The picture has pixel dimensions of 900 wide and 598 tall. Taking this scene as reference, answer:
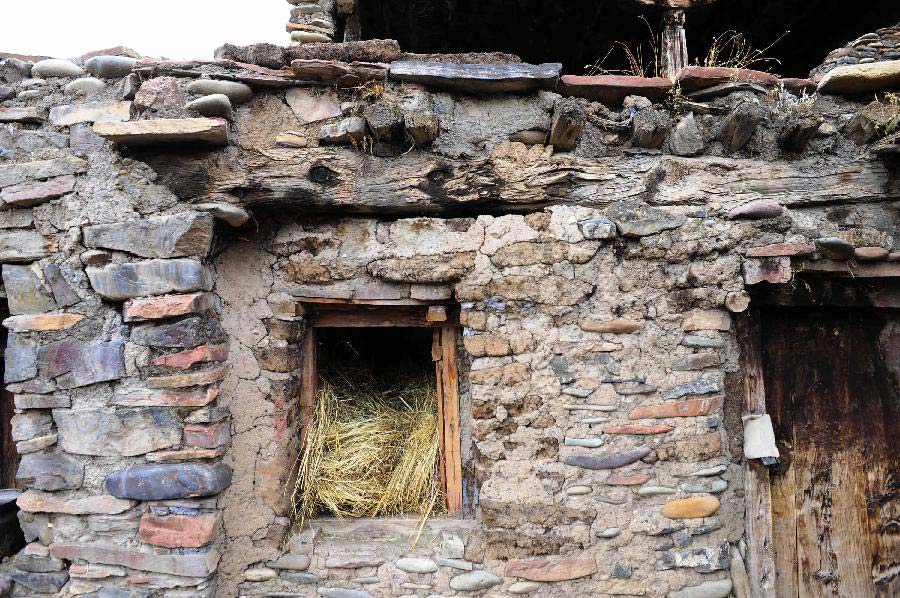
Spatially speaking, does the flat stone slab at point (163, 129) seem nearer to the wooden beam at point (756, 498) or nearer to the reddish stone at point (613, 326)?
the reddish stone at point (613, 326)

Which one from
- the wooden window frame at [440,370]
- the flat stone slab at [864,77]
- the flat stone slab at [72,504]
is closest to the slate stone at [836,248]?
the flat stone slab at [864,77]

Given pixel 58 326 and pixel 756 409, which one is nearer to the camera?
pixel 58 326

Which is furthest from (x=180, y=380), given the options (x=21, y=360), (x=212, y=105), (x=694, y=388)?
(x=694, y=388)

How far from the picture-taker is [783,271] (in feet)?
8.02

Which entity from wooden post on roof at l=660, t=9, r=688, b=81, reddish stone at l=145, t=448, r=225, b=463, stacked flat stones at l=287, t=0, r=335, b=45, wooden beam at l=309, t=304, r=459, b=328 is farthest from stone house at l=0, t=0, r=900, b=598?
stacked flat stones at l=287, t=0, r=335, b=45

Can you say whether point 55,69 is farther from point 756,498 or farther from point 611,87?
point 756,498

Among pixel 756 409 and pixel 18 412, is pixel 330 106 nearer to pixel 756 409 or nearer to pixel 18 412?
pixel 18 412

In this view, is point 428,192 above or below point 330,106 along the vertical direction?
below

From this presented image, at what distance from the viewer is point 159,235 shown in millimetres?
2340

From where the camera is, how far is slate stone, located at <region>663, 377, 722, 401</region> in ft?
8.14

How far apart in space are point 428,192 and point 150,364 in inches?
56.0

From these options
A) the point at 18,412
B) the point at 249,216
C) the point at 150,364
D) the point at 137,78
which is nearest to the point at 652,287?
the point at 249,216

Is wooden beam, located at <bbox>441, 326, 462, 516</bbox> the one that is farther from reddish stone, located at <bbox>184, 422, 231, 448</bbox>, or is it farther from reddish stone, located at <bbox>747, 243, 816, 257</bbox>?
reddish stone, located at <bbox>747, 243, 816, 257</bbox>

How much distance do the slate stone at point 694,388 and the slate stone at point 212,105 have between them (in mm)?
2321
